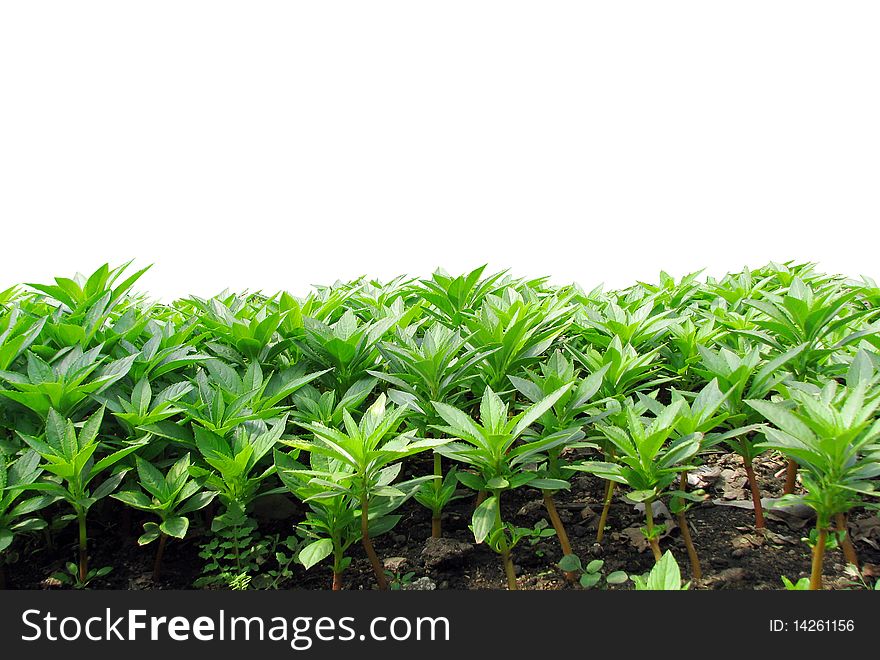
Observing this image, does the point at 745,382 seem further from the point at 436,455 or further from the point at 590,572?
the point at 436,455

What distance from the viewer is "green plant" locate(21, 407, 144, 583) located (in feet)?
6.82

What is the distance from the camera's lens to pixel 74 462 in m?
2.08

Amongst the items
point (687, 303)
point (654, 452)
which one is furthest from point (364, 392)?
point (687, 303)

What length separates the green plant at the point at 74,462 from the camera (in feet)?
6.82

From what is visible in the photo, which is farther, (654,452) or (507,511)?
(507,511)

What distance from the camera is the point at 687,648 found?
1.75 metres

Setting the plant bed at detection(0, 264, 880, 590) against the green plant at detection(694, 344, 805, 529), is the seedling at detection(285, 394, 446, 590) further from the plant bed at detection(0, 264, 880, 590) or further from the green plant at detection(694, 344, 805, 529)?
the green plant at detection(694, 344, 805, 529)

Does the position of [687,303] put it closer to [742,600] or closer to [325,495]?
[742,600]

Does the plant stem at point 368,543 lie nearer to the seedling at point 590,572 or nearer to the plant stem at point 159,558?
the seedling at point 590,572

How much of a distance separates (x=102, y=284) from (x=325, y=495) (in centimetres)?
213

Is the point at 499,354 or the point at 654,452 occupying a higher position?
the point at 499,354

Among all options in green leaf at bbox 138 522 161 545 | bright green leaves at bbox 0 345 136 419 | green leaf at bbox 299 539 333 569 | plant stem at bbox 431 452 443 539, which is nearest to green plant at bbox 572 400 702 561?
plant stem at bbox 431 452 443 539

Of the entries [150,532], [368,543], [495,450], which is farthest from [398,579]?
[150,532]

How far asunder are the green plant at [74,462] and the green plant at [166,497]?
0.09 metres
